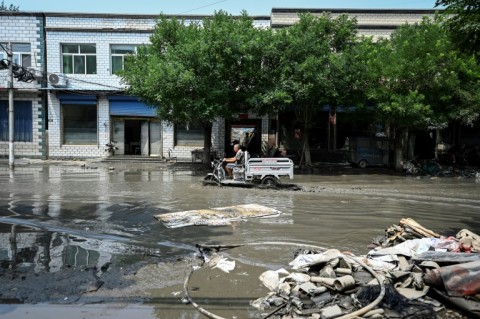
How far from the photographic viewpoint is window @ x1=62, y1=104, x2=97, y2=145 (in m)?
27.8

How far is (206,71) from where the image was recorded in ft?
59.8

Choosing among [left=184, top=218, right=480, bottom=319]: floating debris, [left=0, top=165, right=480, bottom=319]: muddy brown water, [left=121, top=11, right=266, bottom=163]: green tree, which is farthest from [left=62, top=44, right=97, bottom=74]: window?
[left=184, top=218, right=480, bottom=319]: floating debris

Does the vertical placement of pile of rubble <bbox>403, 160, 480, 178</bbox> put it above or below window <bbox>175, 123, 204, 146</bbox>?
below

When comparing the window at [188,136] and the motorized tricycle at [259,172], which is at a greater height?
the window at [188,136]

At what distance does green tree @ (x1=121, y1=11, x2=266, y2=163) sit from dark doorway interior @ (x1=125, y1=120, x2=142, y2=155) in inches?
328

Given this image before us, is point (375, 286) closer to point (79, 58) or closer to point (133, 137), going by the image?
point (133, 137)

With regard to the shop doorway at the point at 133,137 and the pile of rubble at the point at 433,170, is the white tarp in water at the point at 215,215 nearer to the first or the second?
the pile of rubble at the point at 433,170

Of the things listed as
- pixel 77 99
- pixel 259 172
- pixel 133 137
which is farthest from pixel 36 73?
pixel 259 172

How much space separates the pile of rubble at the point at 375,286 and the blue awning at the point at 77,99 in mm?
24373

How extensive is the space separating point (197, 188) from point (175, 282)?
953cm

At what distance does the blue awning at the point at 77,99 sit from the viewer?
27.2m

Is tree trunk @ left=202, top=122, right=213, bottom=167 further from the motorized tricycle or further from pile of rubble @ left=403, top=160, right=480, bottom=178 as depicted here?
pile of rubble @ left=403, top=160, right=480, bottom=178

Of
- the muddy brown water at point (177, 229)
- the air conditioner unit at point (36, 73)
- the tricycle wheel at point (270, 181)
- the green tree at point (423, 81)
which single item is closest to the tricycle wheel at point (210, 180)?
the muddy brown water at point (177, 229)

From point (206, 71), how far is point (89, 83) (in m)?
12.3
